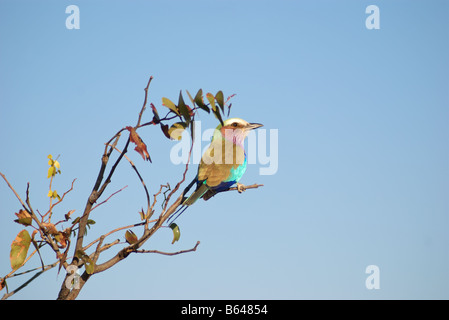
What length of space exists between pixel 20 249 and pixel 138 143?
89 centimetres

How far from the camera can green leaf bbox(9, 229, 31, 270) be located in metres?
2.30

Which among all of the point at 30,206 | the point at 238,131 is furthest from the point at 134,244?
the point at 238,131

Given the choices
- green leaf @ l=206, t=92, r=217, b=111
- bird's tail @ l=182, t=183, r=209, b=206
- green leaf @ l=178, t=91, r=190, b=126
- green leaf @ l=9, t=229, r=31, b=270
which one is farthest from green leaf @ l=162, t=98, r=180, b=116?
bird's tail @ l=182, t=183, r=209, b=206

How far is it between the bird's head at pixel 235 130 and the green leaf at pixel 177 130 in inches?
104

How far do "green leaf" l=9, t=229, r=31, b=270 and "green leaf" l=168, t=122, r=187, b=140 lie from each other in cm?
98

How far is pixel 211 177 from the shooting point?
4566mm

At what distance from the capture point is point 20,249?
7.63 ft

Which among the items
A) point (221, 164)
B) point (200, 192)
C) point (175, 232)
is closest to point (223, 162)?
point (221, 164)

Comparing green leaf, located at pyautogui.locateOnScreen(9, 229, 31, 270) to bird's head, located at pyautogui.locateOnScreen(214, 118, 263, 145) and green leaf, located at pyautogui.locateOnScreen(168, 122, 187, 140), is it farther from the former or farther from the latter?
bird's head, located at pyautogui.locateOnScreen(214, 118, 263, 145)
